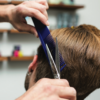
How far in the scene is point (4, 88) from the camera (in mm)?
2264

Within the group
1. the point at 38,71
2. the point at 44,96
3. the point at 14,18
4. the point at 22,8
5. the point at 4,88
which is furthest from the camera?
the point at 4,88

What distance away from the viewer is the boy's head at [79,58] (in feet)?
2.31

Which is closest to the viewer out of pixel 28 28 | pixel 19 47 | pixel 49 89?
pixel 49 89

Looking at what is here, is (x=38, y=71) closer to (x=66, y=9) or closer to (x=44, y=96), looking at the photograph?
(x=44, y=96)

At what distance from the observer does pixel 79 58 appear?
702mm

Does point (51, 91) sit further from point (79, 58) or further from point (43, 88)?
point (79, 58)

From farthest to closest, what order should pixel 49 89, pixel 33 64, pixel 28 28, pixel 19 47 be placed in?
pixel 19 47, pixel 33 64, pixel 28 28, pixel 49 89

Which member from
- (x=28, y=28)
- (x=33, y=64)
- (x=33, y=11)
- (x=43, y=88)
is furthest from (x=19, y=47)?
(x=43, y=88)

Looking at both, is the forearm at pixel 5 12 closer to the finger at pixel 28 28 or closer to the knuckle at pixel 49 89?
the finger at pixel 28 28

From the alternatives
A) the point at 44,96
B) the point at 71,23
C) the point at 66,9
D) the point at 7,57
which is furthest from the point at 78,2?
the point at 44,96

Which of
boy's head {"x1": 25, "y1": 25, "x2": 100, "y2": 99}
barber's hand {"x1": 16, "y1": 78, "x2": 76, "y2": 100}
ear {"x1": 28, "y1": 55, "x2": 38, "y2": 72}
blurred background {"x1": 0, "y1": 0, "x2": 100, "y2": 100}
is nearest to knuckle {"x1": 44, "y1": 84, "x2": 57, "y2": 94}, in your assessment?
barber's hand {"x1": 16, "y1": 78, "x2": 76, "y2": 100}

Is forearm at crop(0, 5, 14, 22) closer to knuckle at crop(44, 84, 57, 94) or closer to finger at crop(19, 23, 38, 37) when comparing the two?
finger at crop(19, 23, 38, 37)

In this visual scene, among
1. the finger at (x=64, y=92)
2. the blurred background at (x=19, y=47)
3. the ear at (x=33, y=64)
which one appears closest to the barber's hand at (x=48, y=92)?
the finger at (x=64, y=92)

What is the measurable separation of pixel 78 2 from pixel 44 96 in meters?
2.31
